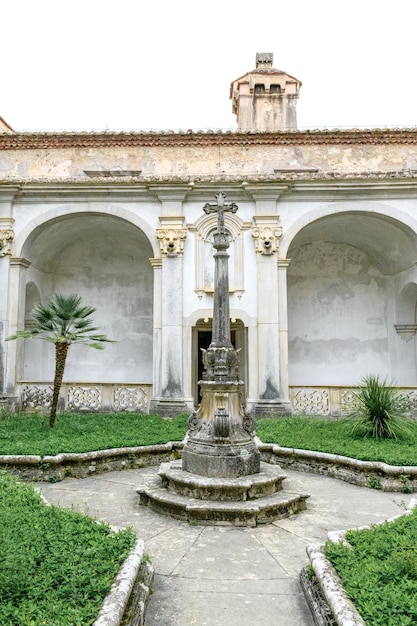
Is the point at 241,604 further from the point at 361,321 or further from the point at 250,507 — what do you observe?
the point at 361,321

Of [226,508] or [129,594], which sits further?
[226,508]

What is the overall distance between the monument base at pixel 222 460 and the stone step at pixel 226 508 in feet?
1.64

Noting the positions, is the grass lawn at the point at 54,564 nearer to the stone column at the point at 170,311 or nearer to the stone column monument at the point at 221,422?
the stone column monument at the point at 221,422

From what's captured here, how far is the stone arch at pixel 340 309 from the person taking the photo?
17.8m

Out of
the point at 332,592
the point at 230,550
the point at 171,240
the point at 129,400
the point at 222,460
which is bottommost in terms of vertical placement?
the point at 230,550

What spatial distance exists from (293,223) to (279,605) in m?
12.3

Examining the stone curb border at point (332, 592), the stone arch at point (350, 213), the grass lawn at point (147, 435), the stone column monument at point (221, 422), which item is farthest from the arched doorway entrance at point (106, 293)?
the stone curb border at point (332, 592)

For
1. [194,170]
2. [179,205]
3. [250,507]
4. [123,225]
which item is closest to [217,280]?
[250,507]

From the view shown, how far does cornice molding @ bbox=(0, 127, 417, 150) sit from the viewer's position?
58.1 feet

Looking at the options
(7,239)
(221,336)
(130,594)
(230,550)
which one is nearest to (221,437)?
(221,336)

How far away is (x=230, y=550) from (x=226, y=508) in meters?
0.79

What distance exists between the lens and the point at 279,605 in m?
4.00

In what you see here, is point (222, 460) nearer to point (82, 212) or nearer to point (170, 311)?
point (170, 311)

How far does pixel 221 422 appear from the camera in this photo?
6977 millimetres
